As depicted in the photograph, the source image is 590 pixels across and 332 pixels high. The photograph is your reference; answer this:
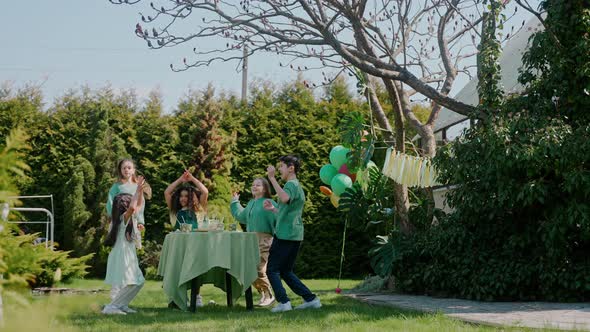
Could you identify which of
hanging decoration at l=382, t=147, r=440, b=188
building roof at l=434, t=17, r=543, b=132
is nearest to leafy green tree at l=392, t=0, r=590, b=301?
hanging decoration at l=382, t=147, r=440, b=188

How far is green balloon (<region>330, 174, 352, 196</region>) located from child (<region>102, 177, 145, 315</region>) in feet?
12.7

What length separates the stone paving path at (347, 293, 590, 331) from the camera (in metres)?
6.26

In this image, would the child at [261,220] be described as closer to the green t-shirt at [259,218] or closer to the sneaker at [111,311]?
the green t-shirt at [259,218]

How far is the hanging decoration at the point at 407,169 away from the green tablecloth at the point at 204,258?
Answer: 8.91 feet

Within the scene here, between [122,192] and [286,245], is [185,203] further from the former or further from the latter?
[286,245]

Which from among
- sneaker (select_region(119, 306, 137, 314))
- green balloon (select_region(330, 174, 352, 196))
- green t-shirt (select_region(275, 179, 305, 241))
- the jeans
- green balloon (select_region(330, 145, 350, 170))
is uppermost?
green balloon (select_region(330, 145, 350, 170))

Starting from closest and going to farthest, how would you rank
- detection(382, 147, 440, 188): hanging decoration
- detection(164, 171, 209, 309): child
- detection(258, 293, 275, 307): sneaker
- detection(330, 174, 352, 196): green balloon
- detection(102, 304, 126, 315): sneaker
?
detection(102, 304, 126, 315): sneaker → detection(164, 171, 209, 309): child → detection(258, 293, 275, 307): sneaker → detection(382, 147, 440, 188): hanging decoration → detection(330, 174, 352, 196): green balloon

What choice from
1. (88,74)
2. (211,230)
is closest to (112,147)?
(88,74)

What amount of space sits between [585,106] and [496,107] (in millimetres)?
1007

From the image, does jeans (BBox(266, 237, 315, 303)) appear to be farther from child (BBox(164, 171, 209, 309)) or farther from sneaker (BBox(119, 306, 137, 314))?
sneaker (BBox(119, 306, 137, 314))

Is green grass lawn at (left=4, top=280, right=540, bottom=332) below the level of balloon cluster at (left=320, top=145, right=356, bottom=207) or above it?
below

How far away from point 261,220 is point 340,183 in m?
2.42

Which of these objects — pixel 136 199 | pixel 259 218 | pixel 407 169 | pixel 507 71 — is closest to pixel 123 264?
pixel 136 199

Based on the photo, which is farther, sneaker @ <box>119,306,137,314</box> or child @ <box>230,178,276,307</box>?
child @ <box>230,178,276,307</box>
